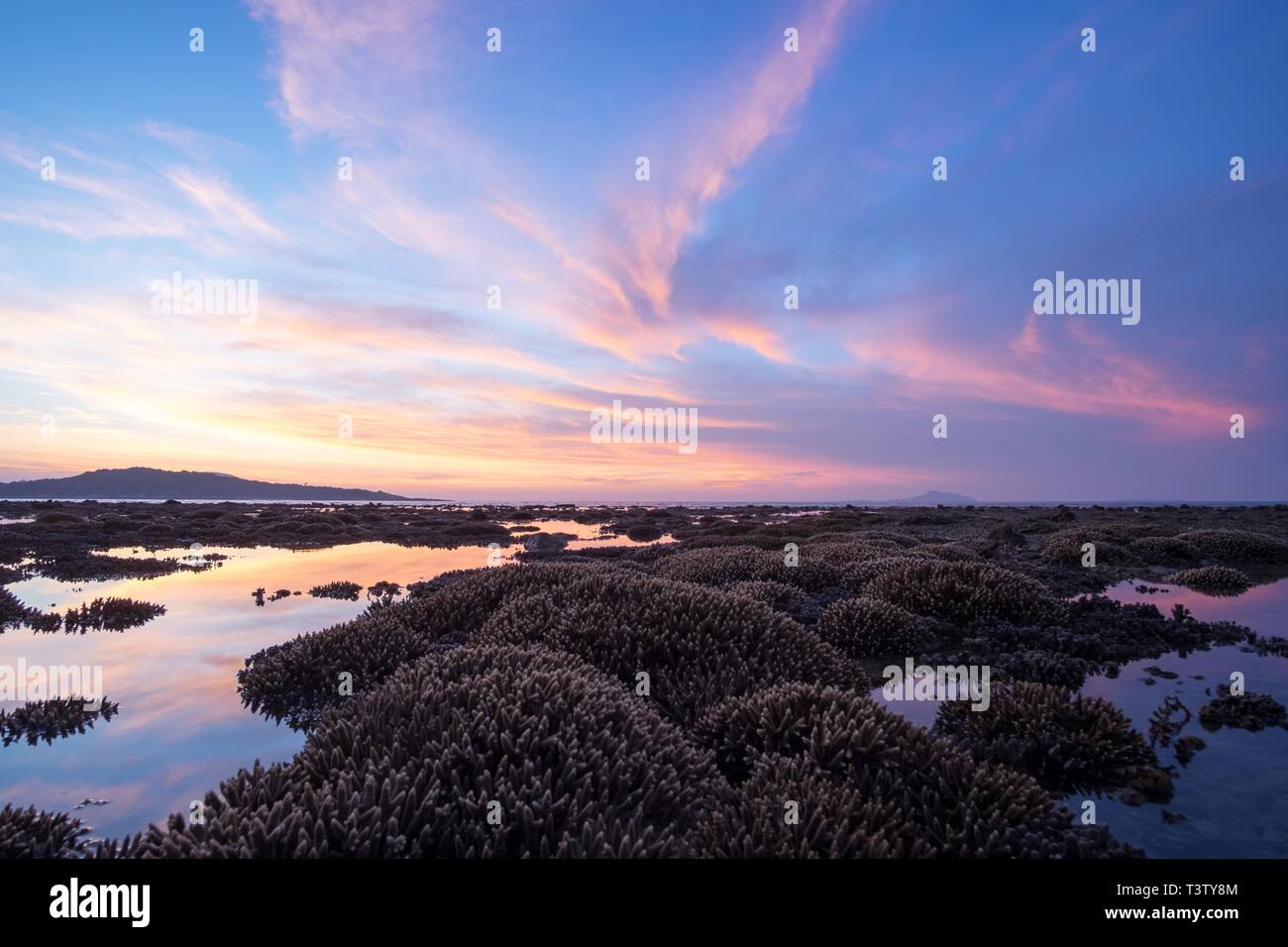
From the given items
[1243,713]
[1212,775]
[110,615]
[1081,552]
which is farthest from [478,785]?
[1081,552]

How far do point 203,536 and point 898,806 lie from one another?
4051 centimetres

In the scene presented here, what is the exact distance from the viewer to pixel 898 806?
4.49 metres

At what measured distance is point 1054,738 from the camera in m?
5.62

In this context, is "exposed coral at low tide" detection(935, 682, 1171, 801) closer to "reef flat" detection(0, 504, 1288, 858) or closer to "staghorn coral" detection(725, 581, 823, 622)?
"reef flat" detection(0, 504, 1288, 858)

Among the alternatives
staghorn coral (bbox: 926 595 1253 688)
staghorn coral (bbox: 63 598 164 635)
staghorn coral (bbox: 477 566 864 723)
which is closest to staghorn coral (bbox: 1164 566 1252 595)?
staghorn coral (bbox: 926 595 1253 688)

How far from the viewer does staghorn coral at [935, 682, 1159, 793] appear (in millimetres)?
5242

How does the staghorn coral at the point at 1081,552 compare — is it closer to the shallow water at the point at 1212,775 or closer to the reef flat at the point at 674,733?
the reef flat at the point at 674,733

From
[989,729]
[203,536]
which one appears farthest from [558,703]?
[203,536]

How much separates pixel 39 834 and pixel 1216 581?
22.3 metres

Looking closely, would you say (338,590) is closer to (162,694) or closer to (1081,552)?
Answer: (162,694)

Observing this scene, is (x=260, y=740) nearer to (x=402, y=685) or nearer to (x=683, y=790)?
(x=402, y=685)

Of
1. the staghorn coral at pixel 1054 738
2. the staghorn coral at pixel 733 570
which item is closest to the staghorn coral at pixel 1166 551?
the staghorn coral at pixel 733 570

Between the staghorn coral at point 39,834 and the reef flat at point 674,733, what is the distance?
25mm

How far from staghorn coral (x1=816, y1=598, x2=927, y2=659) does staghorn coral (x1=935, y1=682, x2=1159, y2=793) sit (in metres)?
3.07
